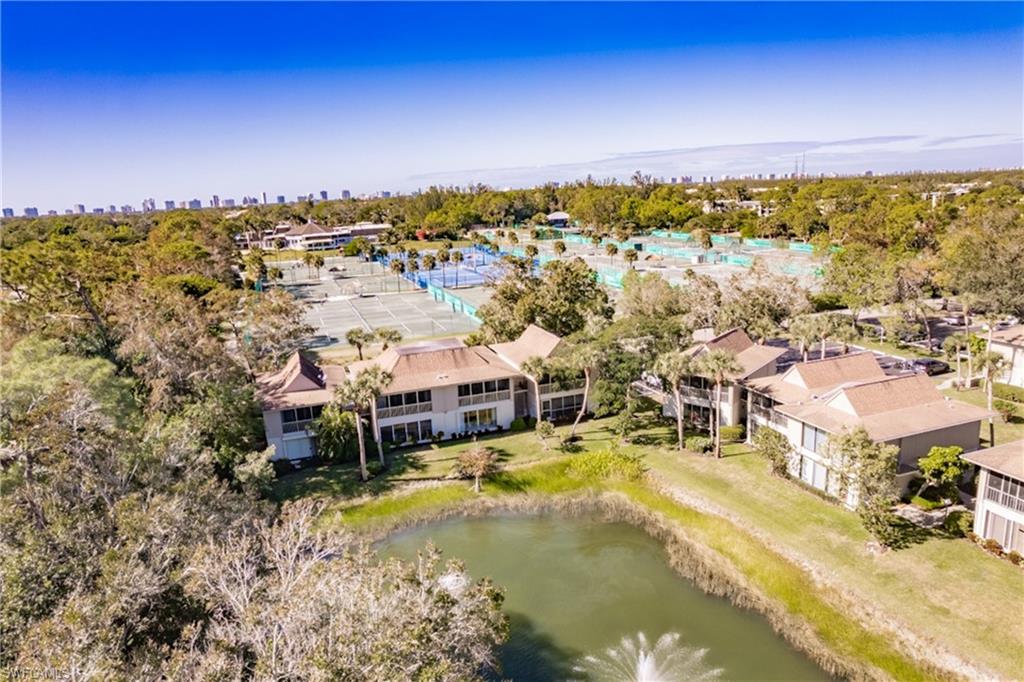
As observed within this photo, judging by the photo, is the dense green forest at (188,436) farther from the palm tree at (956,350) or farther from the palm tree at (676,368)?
the palm tree at (956,350)

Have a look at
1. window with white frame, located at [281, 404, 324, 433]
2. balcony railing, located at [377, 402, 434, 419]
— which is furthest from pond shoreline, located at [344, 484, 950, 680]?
window with white frame, located at [281, 404, 324, 433]

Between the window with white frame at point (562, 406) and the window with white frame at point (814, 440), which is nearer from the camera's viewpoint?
the window with white frame at point (814, 440)

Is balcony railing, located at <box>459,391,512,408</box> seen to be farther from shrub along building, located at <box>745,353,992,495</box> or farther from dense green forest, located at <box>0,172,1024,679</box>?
shrub along building, located at <box>745,353,992,495</box>

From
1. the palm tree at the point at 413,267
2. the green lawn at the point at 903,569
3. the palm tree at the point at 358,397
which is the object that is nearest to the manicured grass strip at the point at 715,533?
the green lawn at the point at 903,569

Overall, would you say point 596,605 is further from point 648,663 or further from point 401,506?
point 401,506

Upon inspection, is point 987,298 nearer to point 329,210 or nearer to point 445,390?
point 445,390

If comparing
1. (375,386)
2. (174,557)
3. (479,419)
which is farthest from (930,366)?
(174,557)
